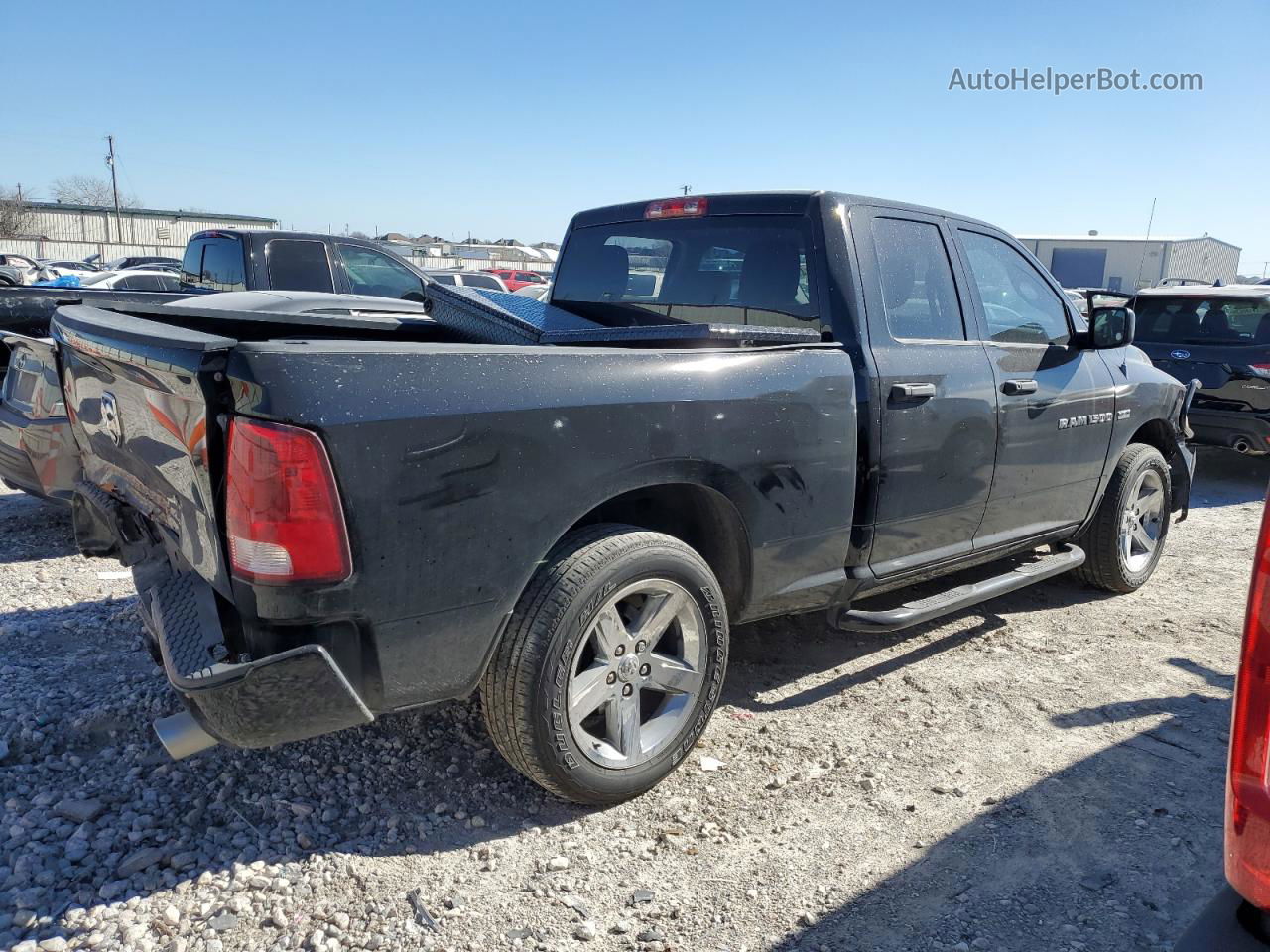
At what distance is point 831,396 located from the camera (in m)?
3.25

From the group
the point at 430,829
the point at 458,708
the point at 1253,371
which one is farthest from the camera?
the point at 1253,371

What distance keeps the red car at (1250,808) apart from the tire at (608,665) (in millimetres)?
Result: 1578

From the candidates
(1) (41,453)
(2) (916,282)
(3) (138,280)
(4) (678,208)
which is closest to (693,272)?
(4) (678,208)

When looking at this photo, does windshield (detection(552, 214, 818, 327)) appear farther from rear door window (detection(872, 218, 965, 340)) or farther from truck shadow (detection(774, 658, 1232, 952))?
truck shadow (detection(774, 658, 1232, 952))

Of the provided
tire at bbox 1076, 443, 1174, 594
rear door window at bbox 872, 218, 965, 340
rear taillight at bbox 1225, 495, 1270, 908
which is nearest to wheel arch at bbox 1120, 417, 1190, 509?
tire at bbox 1076, 443, 1174, 594

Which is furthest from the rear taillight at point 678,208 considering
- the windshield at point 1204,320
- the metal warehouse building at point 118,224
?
the metal warehouse building at point 118,224

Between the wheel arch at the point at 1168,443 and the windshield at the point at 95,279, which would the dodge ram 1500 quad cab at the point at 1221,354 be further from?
the windshield at the point at 95,279

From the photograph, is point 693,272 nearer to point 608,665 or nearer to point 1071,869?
point 608,665

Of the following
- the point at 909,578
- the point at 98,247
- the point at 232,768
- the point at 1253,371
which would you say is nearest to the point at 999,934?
the point at 909,578

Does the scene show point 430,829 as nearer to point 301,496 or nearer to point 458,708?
point 458,708

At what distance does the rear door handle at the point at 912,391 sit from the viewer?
3467 millimetres

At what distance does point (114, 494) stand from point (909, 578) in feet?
9.64

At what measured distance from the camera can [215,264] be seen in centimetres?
893

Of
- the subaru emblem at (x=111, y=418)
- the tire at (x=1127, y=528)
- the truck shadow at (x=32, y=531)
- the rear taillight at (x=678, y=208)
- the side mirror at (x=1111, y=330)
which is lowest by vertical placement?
the truck shadow at (x=32, y=531)
